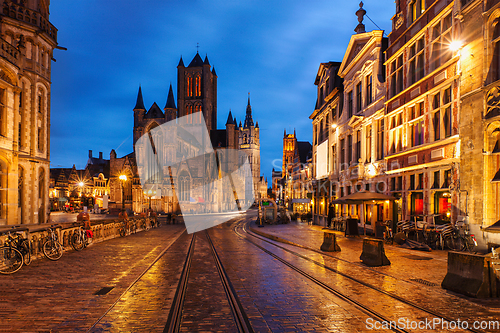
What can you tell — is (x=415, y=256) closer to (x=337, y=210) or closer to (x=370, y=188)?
(x=370, y=188)

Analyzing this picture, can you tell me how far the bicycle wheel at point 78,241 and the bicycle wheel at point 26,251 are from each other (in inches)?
142

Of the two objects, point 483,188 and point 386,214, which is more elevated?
point 483,188

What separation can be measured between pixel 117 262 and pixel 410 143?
14.2m

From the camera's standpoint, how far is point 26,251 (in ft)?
33.4

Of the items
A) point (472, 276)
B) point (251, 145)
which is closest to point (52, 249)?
point (472, 276)

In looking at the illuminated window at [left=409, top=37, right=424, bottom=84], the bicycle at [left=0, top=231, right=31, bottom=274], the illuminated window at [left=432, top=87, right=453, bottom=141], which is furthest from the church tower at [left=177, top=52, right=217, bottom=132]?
the bicycle at [left=0, top=231, right=31, bottom=274]

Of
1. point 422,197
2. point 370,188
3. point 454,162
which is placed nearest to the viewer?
point 454,162

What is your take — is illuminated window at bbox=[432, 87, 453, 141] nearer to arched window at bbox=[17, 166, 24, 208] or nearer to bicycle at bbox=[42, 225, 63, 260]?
bicycle at bbox=[42, 225, 63, 260]

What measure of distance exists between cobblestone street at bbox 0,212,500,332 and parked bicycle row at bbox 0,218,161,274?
0.35 metres

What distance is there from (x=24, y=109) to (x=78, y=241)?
14.5 m

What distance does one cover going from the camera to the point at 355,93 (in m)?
24.2

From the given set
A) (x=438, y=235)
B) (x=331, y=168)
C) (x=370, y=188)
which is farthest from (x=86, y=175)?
(x=438, y=235)

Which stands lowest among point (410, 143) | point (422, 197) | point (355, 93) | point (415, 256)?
point (415, 256)

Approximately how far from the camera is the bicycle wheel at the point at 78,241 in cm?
1390
